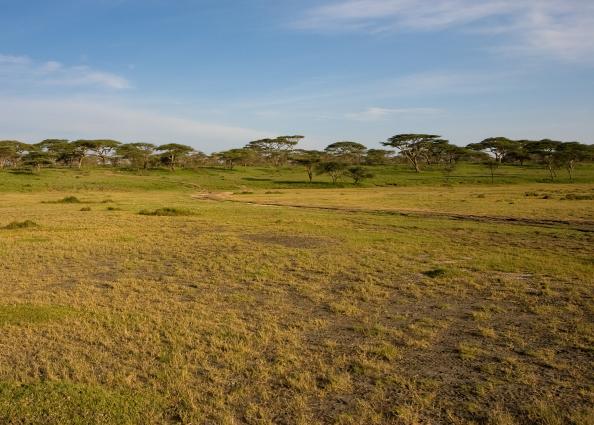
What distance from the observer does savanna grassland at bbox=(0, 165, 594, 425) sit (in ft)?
20.4

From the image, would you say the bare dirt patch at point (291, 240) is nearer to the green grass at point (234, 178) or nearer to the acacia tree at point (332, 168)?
the green grass at point (234, 178)

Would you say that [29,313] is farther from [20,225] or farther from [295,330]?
[20,225]

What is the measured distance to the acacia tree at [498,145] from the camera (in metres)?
102

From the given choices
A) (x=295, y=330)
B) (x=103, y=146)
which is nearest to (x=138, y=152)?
(x=103, y=146)

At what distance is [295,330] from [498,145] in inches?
4128

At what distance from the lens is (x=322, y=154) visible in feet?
319

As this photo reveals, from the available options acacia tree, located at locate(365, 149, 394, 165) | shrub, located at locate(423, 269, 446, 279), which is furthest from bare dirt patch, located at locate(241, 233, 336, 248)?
acacia tree, located at locate(365, 149, 394, 165)

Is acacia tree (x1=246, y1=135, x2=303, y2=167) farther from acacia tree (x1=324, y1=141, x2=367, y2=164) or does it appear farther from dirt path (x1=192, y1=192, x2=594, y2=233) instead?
dirt path (x1=192, y1=192, x2=594, y2=233)

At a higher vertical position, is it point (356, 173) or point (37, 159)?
point (37, 159)

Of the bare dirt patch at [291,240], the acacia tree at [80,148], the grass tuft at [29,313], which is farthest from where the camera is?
the acacia tree at [80,148]

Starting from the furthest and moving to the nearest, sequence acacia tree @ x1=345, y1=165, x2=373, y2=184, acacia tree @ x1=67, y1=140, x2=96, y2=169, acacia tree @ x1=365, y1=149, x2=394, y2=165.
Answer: acacia tree @ x1=365, y1=149, x2=394, y2=165, acacia tree @ x1=67, y1=140, x2=96, y2=169, acacia tree @ x1=345, y1=165, x2=373, y2=184

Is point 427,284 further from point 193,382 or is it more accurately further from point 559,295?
point 193,382

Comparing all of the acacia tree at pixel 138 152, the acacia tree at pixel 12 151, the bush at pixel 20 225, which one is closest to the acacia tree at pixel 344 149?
the acacia tree at pixel 138 152

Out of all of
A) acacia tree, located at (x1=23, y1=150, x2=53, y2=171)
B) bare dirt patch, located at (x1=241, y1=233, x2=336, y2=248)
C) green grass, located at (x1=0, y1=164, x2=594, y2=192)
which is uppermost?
acacia tree, located at (x1=23, y1=150, x2=53, y2=171)
